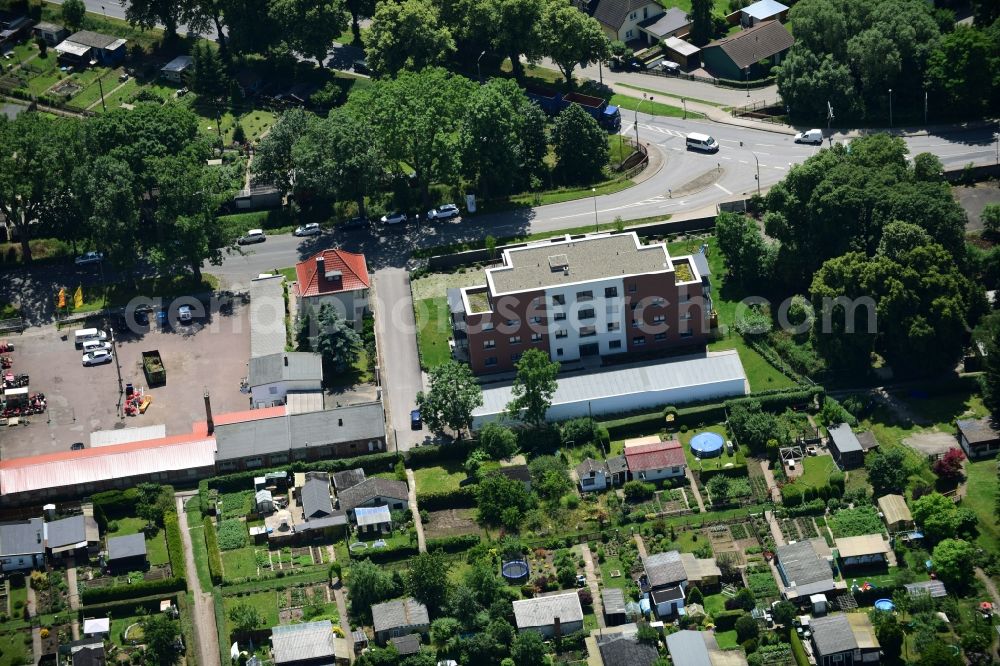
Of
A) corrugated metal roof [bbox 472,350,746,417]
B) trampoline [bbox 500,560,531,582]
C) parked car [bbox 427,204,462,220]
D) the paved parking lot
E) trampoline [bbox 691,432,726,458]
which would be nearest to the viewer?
trampoline [bbox 500,560,531,582]

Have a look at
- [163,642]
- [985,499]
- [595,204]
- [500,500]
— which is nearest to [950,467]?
[985,499]

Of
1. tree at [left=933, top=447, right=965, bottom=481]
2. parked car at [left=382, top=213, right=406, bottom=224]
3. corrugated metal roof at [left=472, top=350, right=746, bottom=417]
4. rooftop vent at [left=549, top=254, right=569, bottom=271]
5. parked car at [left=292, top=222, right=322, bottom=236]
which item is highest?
rooftop vent at [left=549, top=254, right=569, bottom=271]

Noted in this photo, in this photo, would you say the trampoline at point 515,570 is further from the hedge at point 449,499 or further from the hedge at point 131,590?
the hedge at point 131,590

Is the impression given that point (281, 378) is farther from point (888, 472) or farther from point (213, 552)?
point (888, 472)

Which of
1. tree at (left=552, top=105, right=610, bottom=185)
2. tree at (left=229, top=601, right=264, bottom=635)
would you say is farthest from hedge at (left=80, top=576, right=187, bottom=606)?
tree at (left=552, top=105, right=610, bottom=185)

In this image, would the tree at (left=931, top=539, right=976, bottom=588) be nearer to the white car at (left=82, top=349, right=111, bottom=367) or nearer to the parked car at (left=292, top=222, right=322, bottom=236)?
the parked car at (left=292, top=222, right=322, bottom=236)

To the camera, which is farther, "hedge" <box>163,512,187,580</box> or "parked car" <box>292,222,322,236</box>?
"parked car" <box>292,222,322,236</box>

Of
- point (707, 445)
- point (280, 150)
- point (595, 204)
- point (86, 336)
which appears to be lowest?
point (707, 445)
